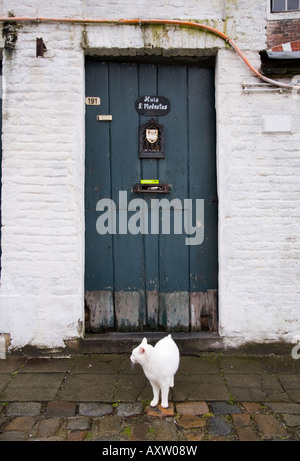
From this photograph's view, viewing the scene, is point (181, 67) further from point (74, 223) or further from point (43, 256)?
point (43, 256)

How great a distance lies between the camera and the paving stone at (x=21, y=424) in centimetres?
256

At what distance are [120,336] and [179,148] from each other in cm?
193

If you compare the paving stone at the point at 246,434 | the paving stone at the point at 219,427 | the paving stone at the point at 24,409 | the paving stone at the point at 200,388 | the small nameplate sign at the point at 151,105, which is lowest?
the paving stone at the point at 246,434

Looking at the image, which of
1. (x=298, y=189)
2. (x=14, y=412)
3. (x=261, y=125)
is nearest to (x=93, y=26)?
(x=261, y=125)

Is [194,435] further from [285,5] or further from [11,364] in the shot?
[285,5]

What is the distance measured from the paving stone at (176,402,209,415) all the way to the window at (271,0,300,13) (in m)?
3.59

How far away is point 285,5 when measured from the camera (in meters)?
3.88

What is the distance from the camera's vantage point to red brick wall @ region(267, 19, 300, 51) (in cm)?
381

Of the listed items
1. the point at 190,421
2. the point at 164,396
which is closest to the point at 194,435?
the point at 190,421

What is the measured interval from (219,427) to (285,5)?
375 cm

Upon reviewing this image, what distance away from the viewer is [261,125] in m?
3.79

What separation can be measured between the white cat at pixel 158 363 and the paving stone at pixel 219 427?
0.33m

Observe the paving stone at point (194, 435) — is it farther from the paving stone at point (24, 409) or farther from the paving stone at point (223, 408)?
the paving stone at point (24, 409)
